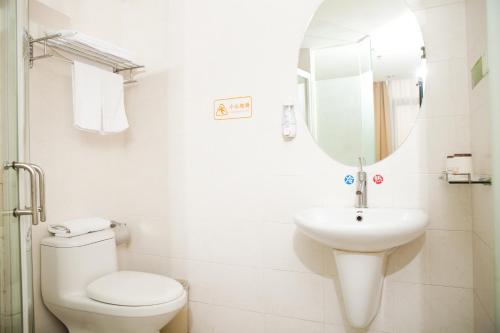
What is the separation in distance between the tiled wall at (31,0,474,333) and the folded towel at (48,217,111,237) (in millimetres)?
80

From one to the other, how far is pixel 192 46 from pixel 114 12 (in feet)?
2.11

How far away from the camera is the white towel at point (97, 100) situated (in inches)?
64.1

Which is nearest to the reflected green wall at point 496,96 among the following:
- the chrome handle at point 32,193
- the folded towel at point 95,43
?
the chrome handle at point 32,193

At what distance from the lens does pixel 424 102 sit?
1.41m

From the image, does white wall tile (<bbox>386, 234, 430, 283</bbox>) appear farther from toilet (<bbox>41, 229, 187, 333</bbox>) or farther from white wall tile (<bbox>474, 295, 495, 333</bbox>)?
toilet (<bbox>41, 229, 187, 333</bbox>)

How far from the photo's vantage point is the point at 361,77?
1528 mm

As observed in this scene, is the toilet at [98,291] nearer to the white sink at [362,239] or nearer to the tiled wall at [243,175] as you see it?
the tiled wall at [243,175]

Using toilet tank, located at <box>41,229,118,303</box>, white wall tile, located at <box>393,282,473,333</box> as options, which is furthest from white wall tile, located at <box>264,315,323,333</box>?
toilet tank, located at <box>41,229,118,303</box>

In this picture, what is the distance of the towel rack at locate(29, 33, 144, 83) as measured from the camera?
1514 millimetres

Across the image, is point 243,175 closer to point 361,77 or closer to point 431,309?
point 361,77

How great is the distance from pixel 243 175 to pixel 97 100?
2.95 feet

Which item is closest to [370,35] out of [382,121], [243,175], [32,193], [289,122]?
[382,121]

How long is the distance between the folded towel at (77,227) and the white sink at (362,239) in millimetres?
1127

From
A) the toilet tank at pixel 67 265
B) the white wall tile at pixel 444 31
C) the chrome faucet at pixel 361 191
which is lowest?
the toilet tank at pixel 67 265
